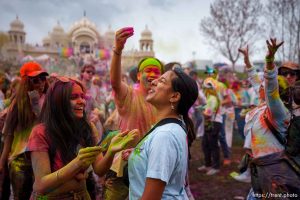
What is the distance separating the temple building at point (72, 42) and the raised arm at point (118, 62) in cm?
5482

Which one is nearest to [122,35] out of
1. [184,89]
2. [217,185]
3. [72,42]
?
[184,89]

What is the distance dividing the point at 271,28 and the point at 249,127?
1420 centimetres

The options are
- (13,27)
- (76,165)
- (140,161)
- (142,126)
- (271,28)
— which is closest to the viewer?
(140,161)

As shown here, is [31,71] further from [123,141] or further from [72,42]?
[72,42]

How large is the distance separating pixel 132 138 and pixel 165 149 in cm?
36

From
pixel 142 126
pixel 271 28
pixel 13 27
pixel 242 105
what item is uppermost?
pixel 13 27

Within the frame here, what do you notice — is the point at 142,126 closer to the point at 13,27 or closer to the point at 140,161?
the point at 140,161

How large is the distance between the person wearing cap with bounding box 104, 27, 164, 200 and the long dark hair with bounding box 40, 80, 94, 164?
1.83 feet

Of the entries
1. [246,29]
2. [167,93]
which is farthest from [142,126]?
[246,29]

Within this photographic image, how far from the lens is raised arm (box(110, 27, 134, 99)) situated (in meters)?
2.51

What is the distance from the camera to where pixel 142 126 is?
314 centimetres

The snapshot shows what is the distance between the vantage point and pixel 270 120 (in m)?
2.92

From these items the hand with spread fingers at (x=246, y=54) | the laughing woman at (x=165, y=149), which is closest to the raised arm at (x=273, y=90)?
the hand with spread fingers at (x=246, y=54)

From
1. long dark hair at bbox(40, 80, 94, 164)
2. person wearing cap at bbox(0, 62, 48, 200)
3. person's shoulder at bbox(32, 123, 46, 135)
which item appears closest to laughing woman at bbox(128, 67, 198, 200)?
long dark hair at bbox(40, 80, 94, 164)
